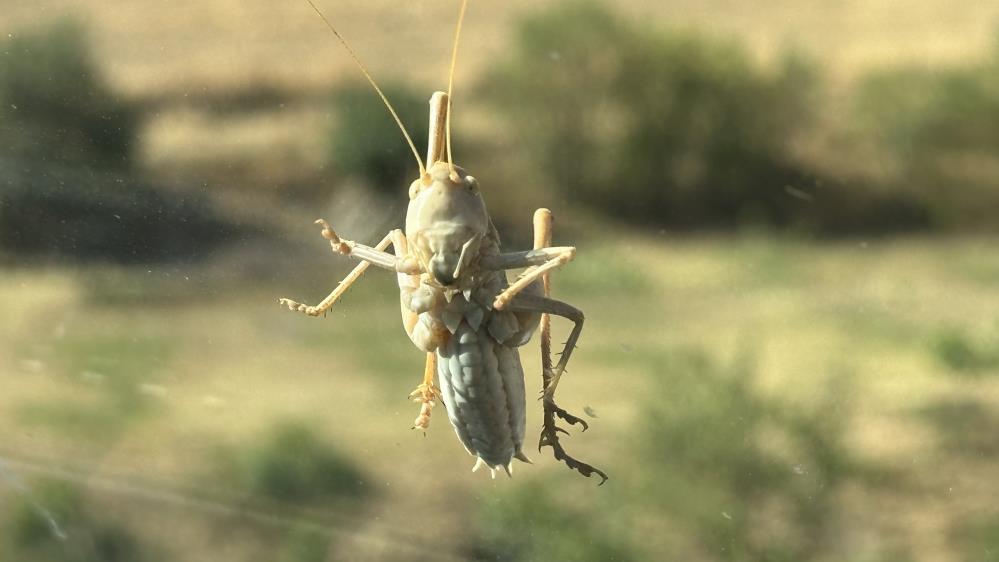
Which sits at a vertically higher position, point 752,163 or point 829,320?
point 752,163

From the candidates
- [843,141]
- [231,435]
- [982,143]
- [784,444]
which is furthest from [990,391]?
[231,435]

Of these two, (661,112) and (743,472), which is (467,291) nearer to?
(743,472)

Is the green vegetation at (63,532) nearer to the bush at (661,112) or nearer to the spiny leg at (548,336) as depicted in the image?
the spiny leg at (548,336)

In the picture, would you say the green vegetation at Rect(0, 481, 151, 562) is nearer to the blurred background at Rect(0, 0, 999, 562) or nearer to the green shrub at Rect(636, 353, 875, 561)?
the blurred background at Rect(0, 0, 999, 562)

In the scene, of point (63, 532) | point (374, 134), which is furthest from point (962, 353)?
point (63, 532)

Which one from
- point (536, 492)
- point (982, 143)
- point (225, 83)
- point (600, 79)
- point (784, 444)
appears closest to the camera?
point (536, 492)

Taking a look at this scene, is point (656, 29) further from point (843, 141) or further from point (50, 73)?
point (50, 73)

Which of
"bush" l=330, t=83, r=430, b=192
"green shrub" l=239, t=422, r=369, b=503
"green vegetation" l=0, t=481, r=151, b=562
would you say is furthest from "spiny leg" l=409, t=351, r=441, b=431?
"green shrub" l=239, t=422, r=369, b=503

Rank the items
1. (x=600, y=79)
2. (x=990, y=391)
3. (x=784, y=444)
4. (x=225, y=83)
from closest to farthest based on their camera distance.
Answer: (x=784, y=444)
(x=225, y=83)
(x=990, y=391)
(x=600, y=79)
